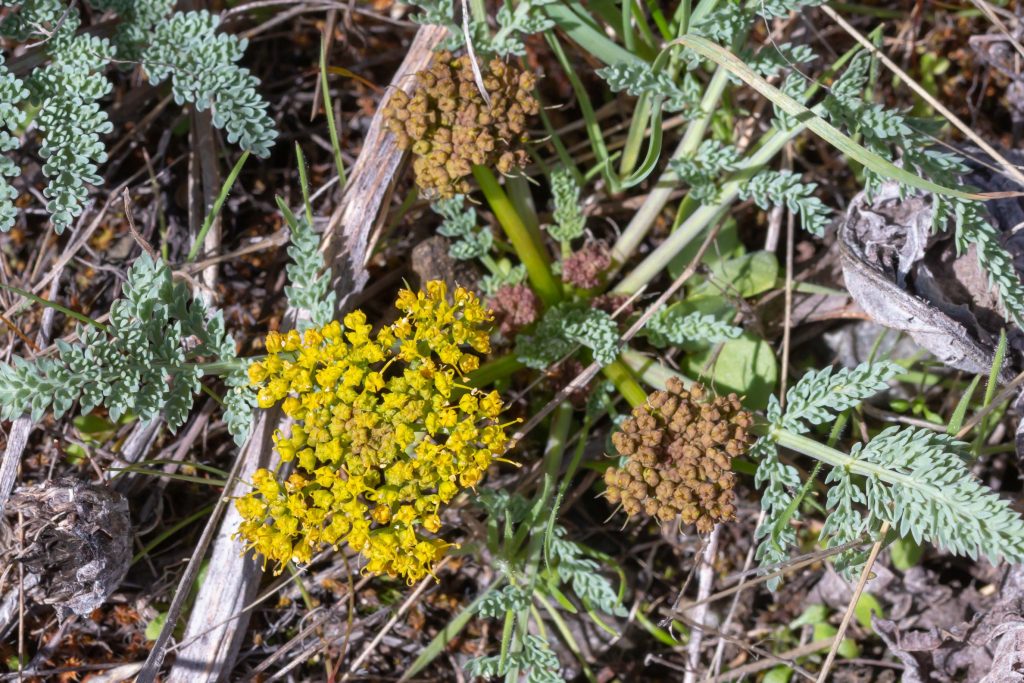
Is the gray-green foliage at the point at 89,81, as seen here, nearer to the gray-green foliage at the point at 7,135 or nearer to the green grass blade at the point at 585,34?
the gray-green foliage at the point at 7,135

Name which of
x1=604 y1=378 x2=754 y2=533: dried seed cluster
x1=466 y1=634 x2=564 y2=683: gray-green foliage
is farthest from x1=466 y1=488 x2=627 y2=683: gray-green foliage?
x1=604 y1=378 x2=754 y2=533: dried seed cluster

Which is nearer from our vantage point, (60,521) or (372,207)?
(60,521)

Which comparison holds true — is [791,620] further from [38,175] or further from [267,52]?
[38,175]

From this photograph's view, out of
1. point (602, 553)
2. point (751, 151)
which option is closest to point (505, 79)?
point (751, 151)

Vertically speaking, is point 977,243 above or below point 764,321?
above

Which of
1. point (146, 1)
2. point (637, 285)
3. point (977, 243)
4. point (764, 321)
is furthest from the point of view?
point (764, 321)

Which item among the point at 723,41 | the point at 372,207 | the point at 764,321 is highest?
the point at 723,41

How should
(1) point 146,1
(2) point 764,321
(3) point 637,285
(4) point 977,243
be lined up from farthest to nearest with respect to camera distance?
(2) point 764,321, (3) point 637,285, (1) point 146,1, (4) point 977,243
